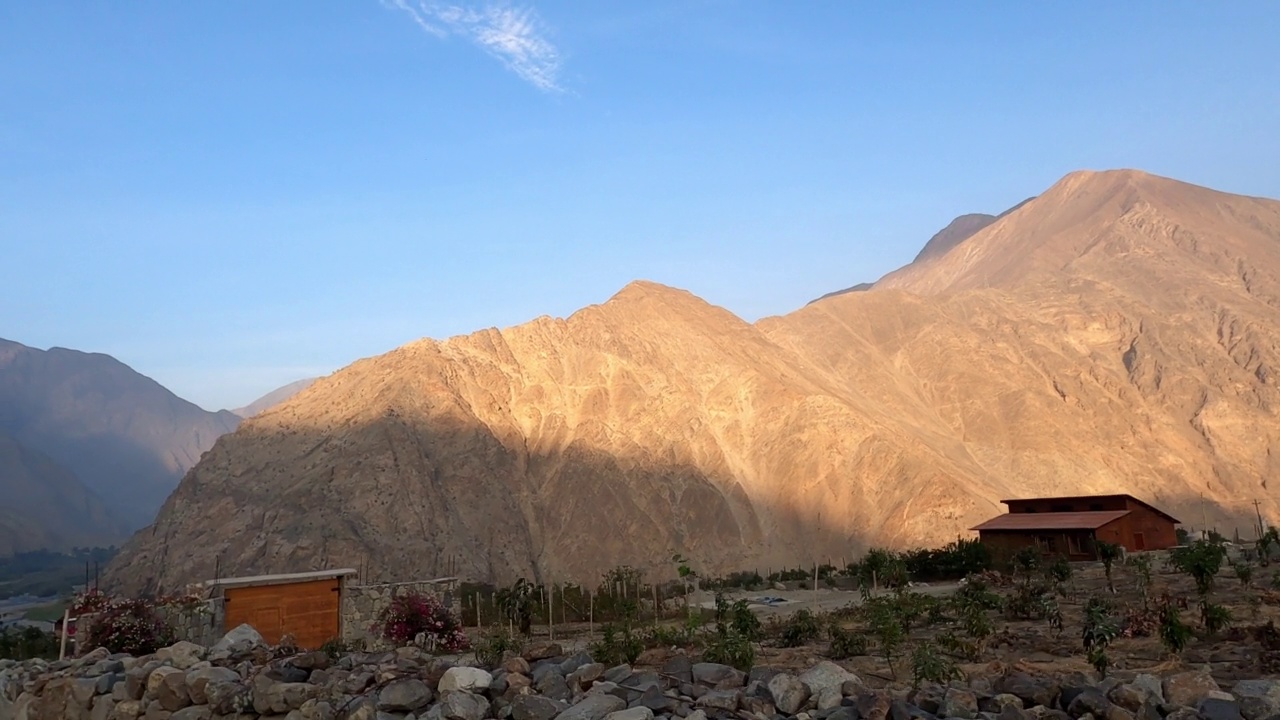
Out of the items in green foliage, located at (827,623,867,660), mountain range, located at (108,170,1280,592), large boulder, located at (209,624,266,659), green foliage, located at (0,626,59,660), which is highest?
mountain range, located at (108,170,1280,592)

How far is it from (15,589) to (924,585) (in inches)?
3479

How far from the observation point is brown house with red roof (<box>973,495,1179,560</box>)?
39438mm

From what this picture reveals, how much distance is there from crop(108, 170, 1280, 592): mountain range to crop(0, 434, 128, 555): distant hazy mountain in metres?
81.9

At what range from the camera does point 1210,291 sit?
312 ft

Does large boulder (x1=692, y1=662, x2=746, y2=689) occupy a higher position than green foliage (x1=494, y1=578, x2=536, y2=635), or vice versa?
large boulder (x1=692, y1=662, x2=746, y2=689)

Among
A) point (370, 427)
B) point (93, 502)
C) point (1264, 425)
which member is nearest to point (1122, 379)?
point (1264, 425)

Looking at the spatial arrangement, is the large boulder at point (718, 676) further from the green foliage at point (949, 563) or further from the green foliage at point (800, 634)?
the green foliage at point (949, 563)

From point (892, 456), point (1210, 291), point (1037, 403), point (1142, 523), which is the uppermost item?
point (1210, 291)

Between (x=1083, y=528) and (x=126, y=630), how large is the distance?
3738 centimetres

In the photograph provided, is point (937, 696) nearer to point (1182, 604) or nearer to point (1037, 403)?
point (1182, 604)

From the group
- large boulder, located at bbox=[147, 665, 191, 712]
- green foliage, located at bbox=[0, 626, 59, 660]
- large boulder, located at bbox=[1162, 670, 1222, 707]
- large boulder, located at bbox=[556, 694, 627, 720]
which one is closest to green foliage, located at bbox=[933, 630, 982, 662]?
large boulder, located at bbox=[1162, 670, 1222, 707]

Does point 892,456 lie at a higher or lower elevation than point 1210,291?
lower

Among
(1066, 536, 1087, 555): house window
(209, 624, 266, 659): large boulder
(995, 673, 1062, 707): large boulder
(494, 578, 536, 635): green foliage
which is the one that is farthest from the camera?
(1066, 536, 1087, 555): house window

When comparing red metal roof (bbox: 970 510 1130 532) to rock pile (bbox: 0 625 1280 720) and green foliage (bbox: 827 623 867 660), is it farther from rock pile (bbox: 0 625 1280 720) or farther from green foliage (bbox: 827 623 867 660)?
rock pile (bbox: 0 625 1280 720)
